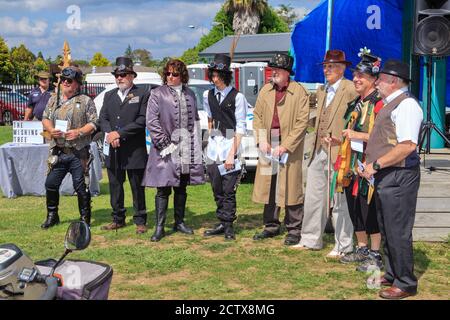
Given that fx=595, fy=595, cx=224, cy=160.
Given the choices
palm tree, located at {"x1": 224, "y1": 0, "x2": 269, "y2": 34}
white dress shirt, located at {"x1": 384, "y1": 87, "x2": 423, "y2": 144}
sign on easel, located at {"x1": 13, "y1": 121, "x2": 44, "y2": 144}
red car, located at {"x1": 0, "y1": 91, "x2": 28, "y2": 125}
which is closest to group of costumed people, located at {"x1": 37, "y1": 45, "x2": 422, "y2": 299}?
white dress shirt, located at {"x1": 384, "y1": 87, "x2": 423, "y2": 144}

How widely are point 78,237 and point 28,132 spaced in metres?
6.95

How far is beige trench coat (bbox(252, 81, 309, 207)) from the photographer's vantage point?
248 inches

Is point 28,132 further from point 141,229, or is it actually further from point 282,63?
point 282,63

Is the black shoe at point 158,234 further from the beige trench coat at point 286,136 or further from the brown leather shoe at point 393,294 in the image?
the brown leather shoe at point 393,294

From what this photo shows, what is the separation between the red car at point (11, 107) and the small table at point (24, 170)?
54.4 feet

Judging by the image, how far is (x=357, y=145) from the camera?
5242mm

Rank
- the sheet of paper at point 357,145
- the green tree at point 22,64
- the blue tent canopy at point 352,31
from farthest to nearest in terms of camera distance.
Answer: the green tree at point 22,64, the blue tent canopy at point 352,31, the sheet of paper at point 357,145

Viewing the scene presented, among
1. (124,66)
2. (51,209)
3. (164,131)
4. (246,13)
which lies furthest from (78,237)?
(246,13)

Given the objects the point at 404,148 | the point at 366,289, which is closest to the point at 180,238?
the point at 366,289

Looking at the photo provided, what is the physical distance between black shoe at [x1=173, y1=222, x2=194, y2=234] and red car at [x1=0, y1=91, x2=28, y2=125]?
781 inches

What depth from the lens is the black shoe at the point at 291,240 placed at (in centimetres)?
649

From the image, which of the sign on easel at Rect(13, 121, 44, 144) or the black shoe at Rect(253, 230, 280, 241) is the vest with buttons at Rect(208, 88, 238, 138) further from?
the sign on easel at Rect(13, 121, 44, 144)

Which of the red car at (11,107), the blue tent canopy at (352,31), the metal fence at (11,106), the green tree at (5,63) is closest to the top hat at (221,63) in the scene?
the blue tent canopy at (352,31)
